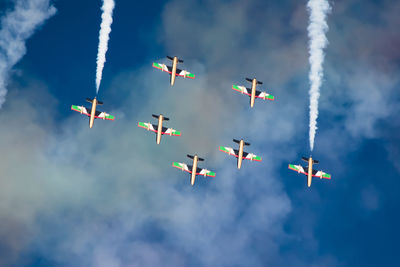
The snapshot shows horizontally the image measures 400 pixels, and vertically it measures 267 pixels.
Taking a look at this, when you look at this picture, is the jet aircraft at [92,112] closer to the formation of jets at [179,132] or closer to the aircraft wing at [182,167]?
the formation of jets at [179,132]

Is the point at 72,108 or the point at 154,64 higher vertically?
the point at 154,64

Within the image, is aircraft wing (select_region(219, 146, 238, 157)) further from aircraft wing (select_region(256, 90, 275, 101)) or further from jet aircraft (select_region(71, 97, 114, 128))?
jet aircraft (select_region(71, 97, 114, 128))

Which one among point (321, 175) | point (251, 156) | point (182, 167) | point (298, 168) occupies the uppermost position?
point (251, 156)

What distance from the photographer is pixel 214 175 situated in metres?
126

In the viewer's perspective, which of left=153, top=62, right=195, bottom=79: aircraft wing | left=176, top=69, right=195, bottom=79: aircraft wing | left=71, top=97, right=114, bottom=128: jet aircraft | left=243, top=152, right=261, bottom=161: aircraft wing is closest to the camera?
left=71, top=97, right=114, bottom=128: jet aircraft

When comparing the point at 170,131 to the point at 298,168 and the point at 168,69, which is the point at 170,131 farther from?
the point at 298,168

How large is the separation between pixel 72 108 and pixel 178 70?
19585 millimetres

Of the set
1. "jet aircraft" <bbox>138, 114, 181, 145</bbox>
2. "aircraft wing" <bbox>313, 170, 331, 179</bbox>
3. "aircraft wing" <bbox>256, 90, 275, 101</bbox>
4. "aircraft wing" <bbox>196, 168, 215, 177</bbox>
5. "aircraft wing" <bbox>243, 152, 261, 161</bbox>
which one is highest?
"aircraft wing" <bbox>256, 90, 275, 101</bbox>

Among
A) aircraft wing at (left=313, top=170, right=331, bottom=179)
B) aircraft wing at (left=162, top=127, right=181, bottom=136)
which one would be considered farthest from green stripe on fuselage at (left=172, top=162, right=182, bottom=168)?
aircraft wing at (left=313, top=170, right=331, bottom=179)

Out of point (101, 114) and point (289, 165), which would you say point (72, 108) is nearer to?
point (101, 114)

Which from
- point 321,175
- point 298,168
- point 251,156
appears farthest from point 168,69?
point 321,175

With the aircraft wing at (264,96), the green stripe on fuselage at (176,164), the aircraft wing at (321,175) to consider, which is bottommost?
the green stripe on fuselage at (176,164)

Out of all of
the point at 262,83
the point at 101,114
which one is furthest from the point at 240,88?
the point at 101,114

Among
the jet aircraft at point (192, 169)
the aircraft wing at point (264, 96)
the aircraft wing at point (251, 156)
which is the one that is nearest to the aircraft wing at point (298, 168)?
the aircraft wing at point (251, 156)
